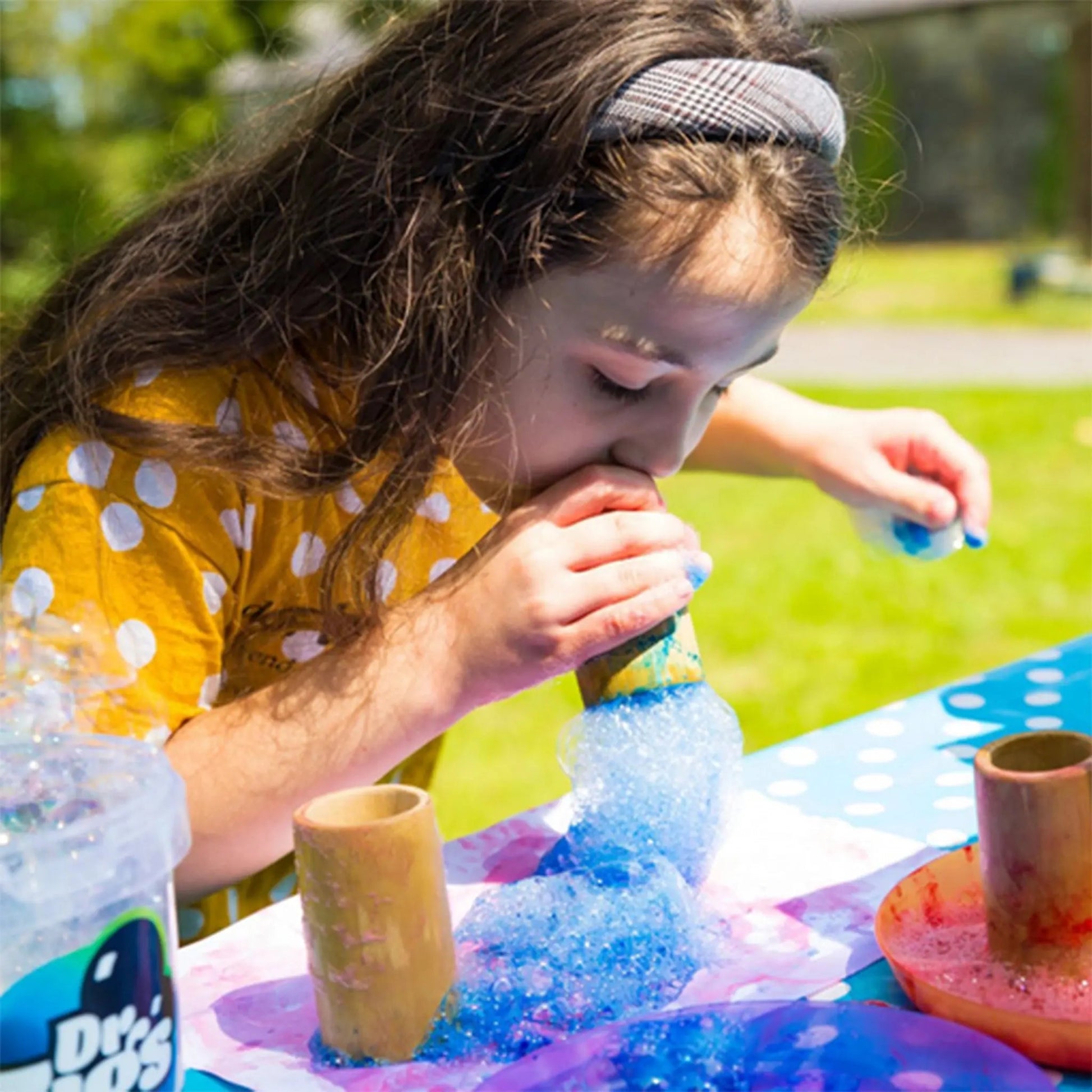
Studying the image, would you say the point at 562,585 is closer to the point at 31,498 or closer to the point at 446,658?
the point at 446,658

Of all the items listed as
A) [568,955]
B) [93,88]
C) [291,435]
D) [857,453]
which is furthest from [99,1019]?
[93,88]

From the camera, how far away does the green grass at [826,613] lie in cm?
302

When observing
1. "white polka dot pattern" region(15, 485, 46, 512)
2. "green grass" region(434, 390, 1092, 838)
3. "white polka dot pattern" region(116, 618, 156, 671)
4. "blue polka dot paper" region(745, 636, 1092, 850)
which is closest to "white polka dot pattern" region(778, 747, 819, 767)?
"blue polka dot paper" region(745, 636, 1092, 850)

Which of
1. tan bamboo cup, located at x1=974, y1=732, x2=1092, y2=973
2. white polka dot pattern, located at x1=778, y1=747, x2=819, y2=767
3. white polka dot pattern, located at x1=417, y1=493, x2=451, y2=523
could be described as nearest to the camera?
tan bamboo cup, located at x1=974, y1=732, x2=1092, y2=973

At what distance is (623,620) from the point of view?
979 mm

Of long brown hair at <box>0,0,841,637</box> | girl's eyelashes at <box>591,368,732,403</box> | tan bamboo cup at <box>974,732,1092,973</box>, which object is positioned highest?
long brown hair at <box>0,0,841,637</box>

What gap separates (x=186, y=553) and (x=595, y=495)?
0.31 m

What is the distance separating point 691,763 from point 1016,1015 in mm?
308

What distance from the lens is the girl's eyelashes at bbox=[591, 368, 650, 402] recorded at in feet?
3.47

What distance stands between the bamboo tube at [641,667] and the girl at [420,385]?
3 cm

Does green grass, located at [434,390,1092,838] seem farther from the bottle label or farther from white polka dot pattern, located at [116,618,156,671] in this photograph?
the bottle label

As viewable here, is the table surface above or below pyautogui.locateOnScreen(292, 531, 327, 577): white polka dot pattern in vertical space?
below

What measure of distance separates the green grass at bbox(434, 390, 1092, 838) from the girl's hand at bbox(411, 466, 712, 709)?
162cm

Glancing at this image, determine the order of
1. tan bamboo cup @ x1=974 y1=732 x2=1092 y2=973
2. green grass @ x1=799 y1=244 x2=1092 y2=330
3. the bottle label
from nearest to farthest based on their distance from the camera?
1. the bottle label
2. tan bamboo cup @ x1=974 y1=732 x2=1092 y2=973
3. green grass @ x1=799 y1=244 x2=1092 y2=330
